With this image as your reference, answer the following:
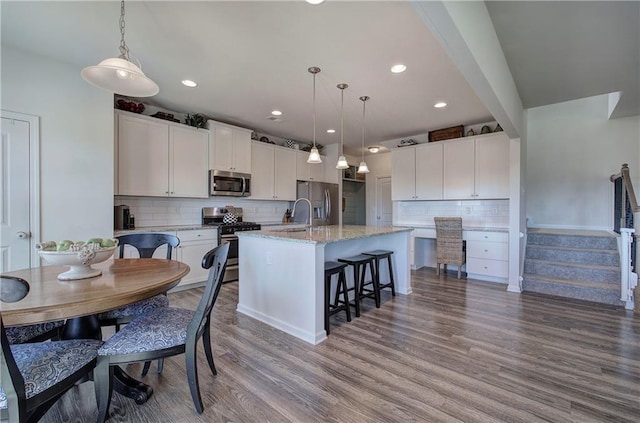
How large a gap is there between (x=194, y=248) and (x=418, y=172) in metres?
4.12

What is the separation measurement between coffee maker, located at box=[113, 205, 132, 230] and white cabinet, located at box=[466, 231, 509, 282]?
16.6 ft

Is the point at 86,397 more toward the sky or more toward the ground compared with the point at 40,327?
more toward the ground

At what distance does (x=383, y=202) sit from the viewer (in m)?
7.54

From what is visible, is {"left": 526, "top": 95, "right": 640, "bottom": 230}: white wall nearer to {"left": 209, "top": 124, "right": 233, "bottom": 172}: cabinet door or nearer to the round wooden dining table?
{"left": 209, "top": 124, "right": 233, "bottom": 172}: cabinet door

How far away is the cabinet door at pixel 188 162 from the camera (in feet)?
13.5

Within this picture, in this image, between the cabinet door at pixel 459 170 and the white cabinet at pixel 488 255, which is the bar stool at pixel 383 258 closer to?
the white cabinet at pixel 488 255

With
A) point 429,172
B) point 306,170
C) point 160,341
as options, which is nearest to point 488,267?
point 429,172

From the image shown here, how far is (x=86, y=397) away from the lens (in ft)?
5.83

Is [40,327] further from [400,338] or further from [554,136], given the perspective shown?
[554,136]

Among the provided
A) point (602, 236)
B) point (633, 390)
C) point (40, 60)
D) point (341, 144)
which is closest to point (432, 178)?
point (341, 144)

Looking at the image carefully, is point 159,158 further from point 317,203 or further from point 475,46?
point 475,46

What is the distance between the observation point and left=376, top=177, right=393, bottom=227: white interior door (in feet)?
24.5

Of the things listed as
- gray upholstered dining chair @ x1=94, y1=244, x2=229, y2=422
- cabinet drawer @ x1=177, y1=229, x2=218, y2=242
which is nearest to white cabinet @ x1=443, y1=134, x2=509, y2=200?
cabinet drawer @ x1=177, y1=229, x2=218, y2=242

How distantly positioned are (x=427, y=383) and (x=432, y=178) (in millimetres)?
3993
